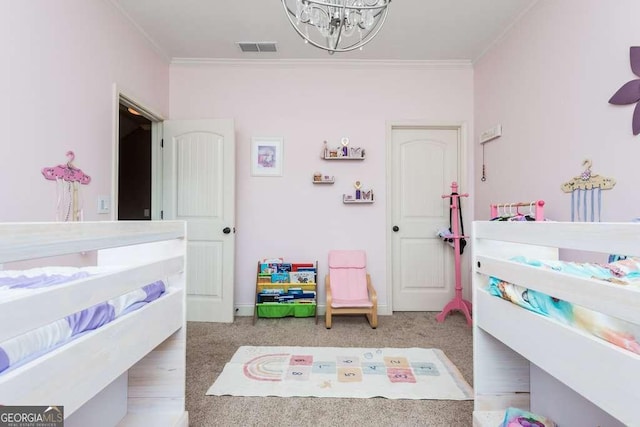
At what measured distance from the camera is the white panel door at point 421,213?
138 inches

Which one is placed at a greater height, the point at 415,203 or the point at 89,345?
the point at 415,203

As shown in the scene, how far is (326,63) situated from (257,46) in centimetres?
74

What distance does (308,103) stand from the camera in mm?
3441

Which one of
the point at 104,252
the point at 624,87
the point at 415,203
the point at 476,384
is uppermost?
the point at 624,87

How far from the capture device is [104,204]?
241 cm

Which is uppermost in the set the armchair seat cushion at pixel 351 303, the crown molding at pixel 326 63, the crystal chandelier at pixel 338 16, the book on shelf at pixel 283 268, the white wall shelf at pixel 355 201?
the crown molding at pixel 326 63

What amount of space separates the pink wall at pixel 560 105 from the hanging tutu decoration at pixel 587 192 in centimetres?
4

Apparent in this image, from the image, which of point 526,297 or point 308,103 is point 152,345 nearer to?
point 526,297

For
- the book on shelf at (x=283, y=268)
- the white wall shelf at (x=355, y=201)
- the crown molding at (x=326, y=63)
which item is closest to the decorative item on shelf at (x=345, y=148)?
the white wall shelf at (x=355, y=201)

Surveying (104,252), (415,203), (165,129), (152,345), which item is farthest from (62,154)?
(415,203)

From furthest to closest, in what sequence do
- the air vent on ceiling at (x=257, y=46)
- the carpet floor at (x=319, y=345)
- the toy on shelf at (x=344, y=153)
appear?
the toy on shelf at (x=344, y=153) < the air vent on ceiling at (x=257, y=46) < the carpet floor at (x=319, y=345)

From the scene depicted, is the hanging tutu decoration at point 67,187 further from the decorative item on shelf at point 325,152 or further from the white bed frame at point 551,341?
the white bed frame at point 551,341

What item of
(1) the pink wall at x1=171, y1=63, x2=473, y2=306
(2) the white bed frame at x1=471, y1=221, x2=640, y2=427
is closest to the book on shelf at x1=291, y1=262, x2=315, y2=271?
(1) the pink wall at x1=171, y1=63, x2=473, y2=306

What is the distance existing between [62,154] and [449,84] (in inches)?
138
